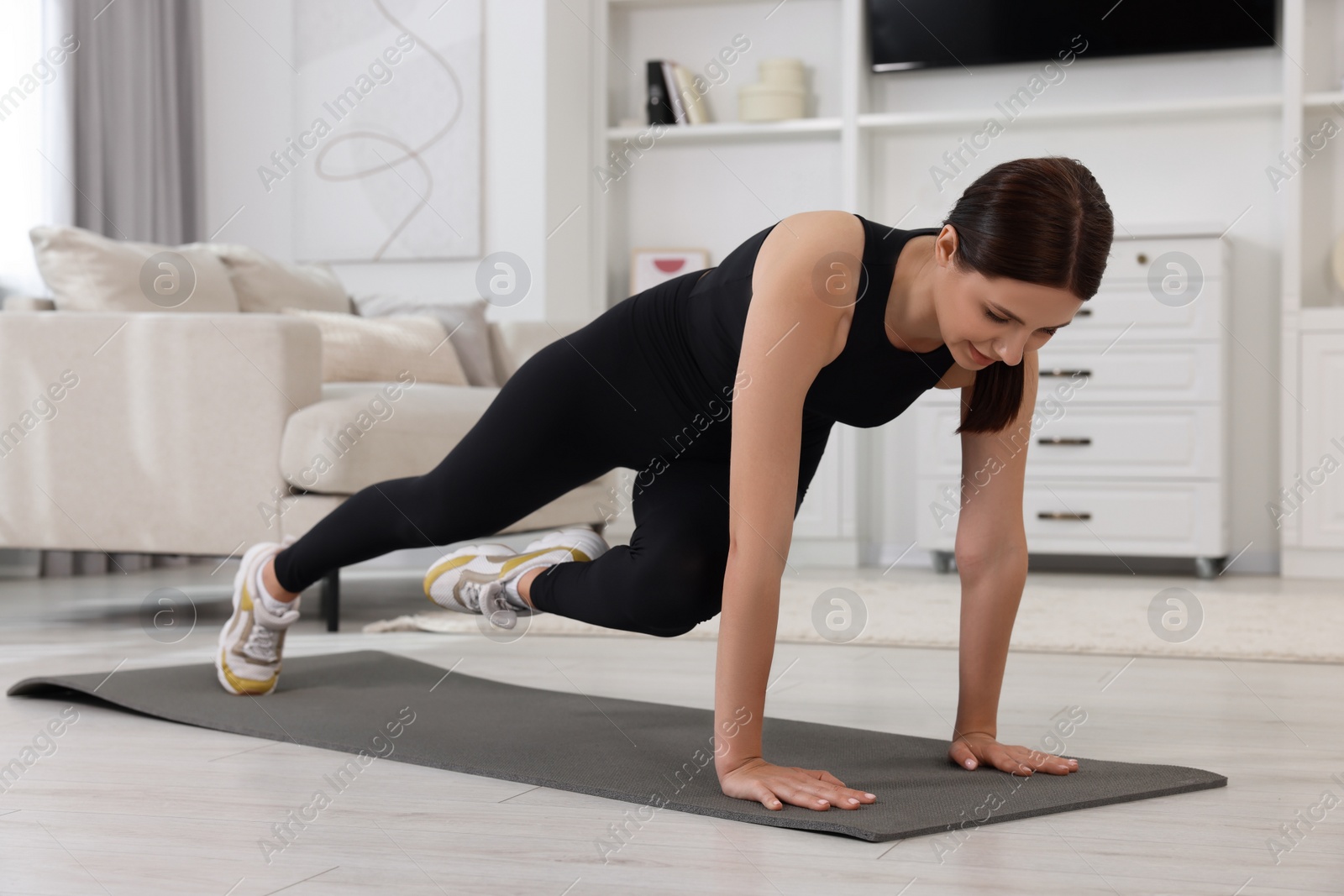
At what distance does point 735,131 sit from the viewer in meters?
4.51

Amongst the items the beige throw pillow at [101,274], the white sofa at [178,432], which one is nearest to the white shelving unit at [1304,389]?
the white sofa at [178,432]

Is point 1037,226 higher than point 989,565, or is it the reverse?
point 1037,226

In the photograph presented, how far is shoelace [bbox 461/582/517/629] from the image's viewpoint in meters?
1.62

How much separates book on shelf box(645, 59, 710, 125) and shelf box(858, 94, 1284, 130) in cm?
64

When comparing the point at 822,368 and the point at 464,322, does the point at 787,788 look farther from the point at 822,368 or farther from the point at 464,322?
the point at 464,322

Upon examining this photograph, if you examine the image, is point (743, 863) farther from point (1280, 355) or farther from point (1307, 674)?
point (1280, 355)

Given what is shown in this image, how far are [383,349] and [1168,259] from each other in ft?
7.67

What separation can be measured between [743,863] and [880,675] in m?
1.12

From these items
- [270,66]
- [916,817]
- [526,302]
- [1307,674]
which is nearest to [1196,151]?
[526,302]

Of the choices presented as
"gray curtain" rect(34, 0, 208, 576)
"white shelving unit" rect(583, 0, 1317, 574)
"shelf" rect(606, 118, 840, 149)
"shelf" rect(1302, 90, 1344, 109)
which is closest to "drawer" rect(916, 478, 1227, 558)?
"white shelving unit" rect(583, 0, 1317, 574)

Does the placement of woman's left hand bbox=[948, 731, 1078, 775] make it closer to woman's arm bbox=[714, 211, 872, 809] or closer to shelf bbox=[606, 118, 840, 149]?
woman's arm bbox=[714, 211, 872, 809]

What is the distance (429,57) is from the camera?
14.5 ft

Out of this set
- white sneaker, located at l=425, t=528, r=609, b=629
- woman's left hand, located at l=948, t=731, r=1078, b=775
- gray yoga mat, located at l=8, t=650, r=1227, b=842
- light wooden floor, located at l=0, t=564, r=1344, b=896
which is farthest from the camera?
white sneaker, located at l=425, t=528, r=609, b=629

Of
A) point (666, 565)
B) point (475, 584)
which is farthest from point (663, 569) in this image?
point (475, 584)
